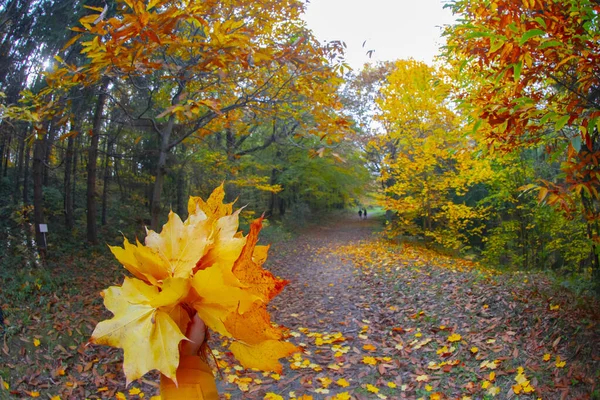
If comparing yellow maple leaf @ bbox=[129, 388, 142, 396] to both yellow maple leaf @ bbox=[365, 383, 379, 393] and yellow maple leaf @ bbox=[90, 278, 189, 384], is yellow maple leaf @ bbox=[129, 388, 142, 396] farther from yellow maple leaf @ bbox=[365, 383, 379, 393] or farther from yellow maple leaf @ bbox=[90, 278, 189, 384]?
yellow maple leaf @ bbox=[90, 278, 189, 384]

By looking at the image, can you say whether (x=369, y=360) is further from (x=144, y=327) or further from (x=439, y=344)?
(x=144, y=327)

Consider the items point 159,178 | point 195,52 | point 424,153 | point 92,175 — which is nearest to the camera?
point 195,52

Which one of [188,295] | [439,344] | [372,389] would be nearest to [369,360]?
[372,389]

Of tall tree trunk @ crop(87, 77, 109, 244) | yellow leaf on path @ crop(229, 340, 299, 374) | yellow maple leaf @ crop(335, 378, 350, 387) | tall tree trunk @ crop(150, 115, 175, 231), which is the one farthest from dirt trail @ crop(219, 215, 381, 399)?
tall tree trunk @ crop(87, 77, 109, 244)

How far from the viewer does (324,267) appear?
1192 centimetres

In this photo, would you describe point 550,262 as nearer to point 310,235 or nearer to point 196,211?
point 310,235

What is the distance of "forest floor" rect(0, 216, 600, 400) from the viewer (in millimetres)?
4137

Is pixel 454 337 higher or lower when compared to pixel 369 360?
higher

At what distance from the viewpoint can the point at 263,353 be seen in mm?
709

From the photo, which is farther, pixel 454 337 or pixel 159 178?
pixel 159 178

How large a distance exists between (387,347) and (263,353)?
519cm

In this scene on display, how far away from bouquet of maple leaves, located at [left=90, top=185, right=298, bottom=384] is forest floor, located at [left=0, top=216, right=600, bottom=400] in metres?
3.07

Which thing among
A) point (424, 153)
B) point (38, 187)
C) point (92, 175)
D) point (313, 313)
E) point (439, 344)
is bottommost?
point (313, 313)

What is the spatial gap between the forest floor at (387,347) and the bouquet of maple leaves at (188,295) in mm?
3071
